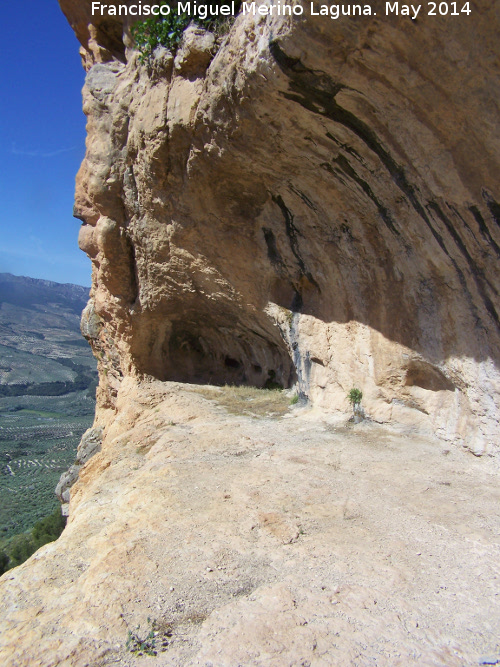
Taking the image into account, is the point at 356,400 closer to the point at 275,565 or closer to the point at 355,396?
the point at 355,396

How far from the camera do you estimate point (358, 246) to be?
6.54 m

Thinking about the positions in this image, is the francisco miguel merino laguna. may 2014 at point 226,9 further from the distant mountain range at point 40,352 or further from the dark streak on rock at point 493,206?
the distant mountain range at point 40,352

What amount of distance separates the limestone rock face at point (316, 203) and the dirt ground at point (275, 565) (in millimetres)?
1519

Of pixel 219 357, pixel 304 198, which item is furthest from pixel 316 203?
pixel 219 357

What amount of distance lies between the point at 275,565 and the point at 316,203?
5.17 metres

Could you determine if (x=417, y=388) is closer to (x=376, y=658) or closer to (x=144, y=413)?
(x=376, y=658)

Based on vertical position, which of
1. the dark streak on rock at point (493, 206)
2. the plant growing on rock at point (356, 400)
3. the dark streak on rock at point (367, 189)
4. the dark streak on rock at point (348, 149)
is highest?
the dark streak on rock at point (348, 149)

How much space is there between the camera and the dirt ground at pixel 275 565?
2.42m

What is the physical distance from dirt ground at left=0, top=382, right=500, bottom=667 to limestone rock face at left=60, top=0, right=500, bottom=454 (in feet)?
4.98

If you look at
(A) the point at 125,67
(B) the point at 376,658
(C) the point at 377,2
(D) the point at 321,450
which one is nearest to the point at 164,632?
(B) the point at 376,658

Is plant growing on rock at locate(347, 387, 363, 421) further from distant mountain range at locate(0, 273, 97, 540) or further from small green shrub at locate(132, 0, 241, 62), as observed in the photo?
distant mountain range at locate(0, 273, 97, 540)

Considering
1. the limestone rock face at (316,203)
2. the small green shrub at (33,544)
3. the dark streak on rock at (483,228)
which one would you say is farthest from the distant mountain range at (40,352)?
the dark streak on rock at (483,228)

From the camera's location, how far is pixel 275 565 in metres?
3.21

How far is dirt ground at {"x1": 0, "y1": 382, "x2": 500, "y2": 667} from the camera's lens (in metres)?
2.42
